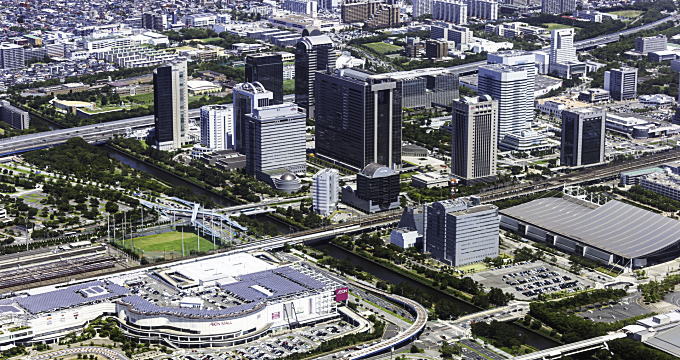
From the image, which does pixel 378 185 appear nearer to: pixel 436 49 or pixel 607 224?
pixel 607 224

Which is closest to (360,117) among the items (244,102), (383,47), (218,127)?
(244,102)

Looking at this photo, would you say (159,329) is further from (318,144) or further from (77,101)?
(77,101)

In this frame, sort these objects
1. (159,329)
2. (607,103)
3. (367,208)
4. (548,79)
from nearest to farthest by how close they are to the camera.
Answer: (159,329)
(367,208)
(607,103)
(548,79)

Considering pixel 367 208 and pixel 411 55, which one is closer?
pixel 367 208

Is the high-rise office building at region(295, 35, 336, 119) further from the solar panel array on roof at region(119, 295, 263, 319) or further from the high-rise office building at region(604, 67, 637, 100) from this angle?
the solar panel array on roof at region(119, 295, 263, 319)

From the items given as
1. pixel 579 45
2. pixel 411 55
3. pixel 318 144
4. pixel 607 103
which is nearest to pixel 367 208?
pixel 318 144

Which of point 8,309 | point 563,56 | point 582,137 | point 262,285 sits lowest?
point 8,309

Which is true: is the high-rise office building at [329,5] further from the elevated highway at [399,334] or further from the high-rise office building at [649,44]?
the elevated highway at [399,334]
